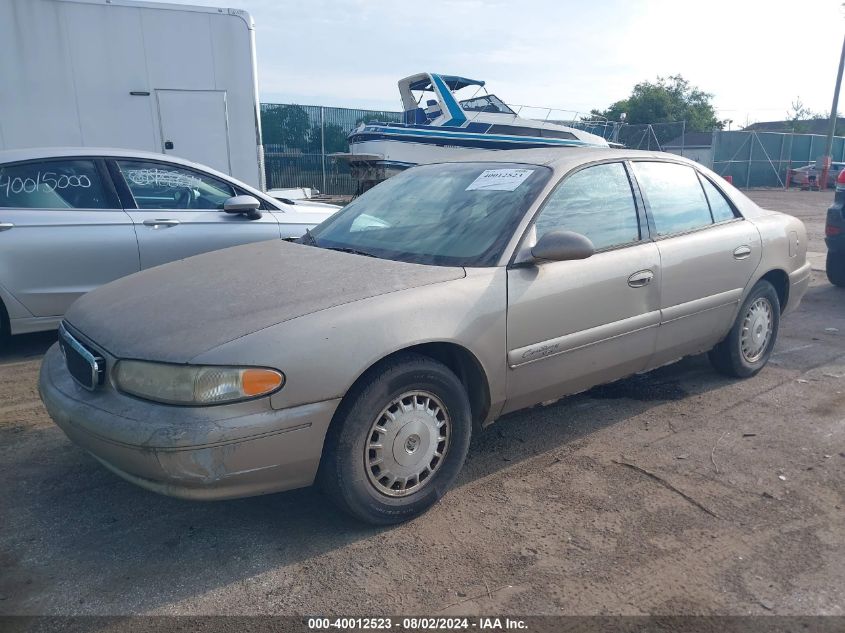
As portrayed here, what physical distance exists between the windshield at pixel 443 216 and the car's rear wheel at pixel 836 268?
5.39 meters

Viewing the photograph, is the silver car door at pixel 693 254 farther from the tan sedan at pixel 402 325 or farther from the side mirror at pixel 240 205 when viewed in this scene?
the side mirror at pixel 240 205

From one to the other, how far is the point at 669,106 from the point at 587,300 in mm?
51928

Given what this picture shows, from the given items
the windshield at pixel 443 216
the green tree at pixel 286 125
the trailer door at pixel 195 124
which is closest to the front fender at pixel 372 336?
the windshield at pixel 443 216

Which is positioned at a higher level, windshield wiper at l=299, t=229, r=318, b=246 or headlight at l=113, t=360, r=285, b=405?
windshield wiper at l=299, t=229, r=318, b=246

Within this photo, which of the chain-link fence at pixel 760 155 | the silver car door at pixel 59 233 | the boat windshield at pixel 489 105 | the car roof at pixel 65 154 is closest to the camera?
the silver car door at pixel 59 233

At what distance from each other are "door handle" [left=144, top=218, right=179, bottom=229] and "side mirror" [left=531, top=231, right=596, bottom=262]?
335 cm

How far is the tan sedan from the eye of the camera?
241 centimetres

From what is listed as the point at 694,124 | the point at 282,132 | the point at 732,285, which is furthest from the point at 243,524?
the point at 694,124

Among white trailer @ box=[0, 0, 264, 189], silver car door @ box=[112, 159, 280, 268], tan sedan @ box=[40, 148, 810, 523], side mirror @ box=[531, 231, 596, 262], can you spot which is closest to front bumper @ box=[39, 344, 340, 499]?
tan sedan @ box=[40, 148, 810, 523]

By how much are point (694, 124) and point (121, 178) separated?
149 feet

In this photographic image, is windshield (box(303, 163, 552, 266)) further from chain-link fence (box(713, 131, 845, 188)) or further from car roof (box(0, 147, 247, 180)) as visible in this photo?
chain-link fence (box(713, 131, 845, 188))

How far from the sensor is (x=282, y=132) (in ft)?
66.7

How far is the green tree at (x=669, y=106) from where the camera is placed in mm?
48625

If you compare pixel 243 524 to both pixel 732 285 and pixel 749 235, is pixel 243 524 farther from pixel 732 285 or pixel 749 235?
pixel 749 235
